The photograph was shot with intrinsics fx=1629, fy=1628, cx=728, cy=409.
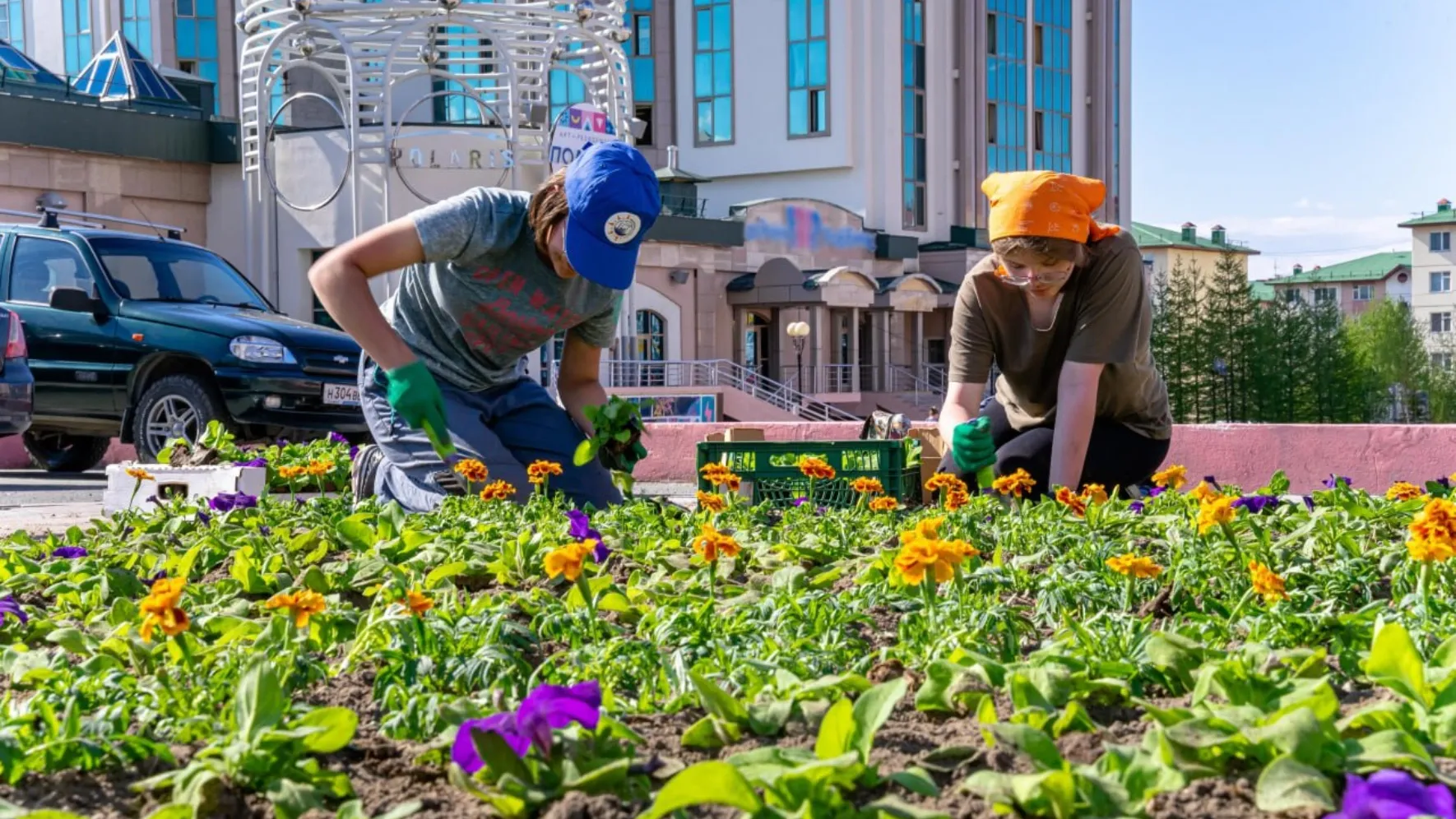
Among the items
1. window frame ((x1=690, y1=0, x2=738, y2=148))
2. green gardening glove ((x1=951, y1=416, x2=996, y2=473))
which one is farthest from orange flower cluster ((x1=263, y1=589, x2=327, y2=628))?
window frame ((x1=690, y1=0, x2=738, y2=148))

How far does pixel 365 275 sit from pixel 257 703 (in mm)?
3086

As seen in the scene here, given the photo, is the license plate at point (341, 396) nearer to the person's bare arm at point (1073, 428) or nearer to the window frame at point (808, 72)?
the person's bare arm at point (1073, 428)

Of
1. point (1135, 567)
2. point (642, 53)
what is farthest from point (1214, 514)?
point (642, 53)

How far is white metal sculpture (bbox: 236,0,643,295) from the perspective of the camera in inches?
932

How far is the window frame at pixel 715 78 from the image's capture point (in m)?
52.2

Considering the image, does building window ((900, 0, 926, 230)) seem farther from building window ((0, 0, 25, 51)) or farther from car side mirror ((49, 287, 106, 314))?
car side mirror ((49, 287, 106, 314))

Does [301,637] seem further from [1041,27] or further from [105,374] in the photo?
[1041,27]

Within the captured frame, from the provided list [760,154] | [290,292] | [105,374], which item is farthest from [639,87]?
[105,374]

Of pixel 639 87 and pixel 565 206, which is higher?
pixel 639 87

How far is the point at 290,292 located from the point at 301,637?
2756 cm

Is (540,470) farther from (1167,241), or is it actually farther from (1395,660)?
(1167,241)

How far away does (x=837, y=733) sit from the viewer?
187cm

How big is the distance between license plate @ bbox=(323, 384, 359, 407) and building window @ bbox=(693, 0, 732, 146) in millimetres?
42493

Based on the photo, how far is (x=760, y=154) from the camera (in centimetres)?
5197
